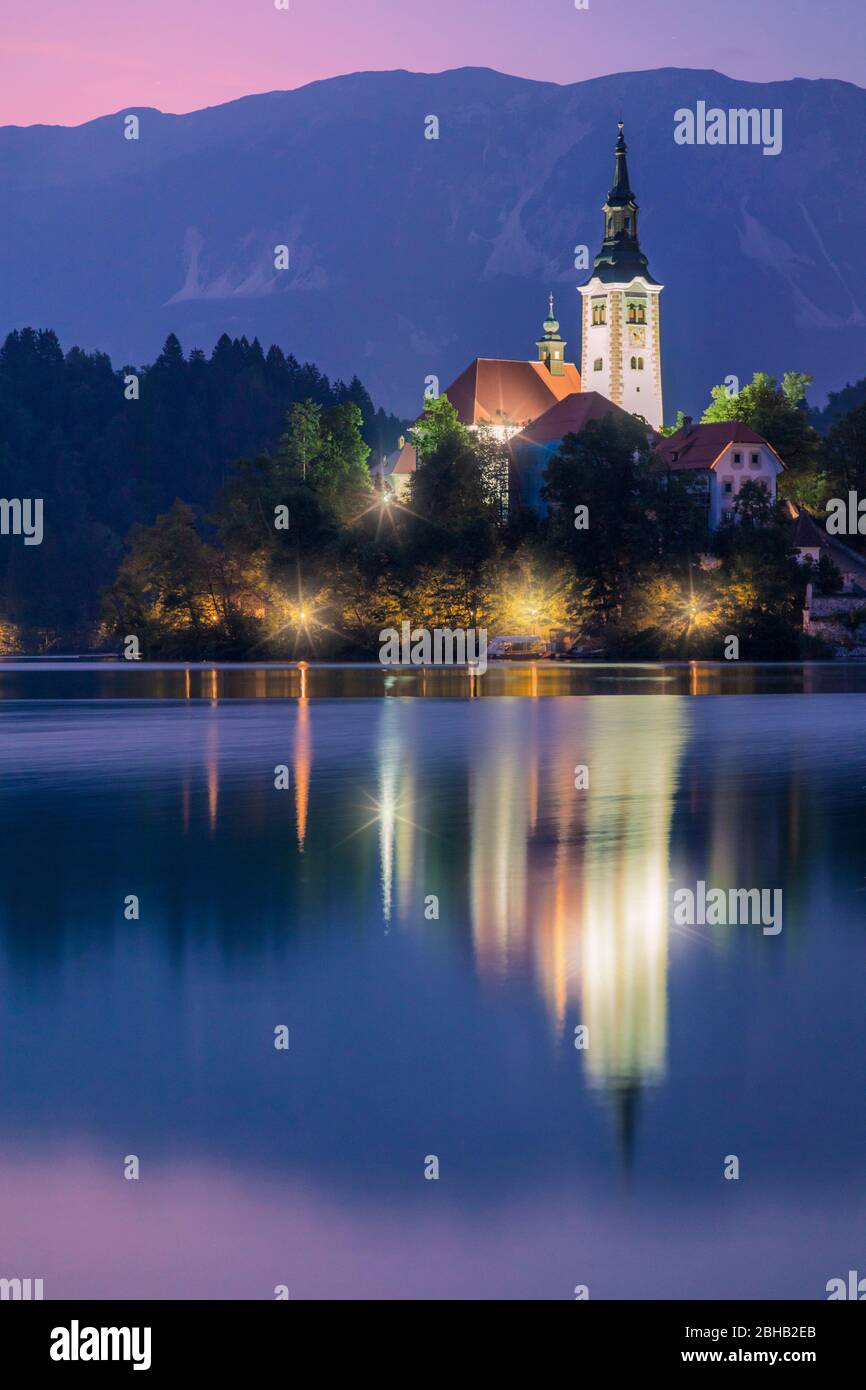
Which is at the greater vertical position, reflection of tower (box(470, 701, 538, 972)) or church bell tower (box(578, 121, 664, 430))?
church bell tower (box(578, 121, 664, 430))

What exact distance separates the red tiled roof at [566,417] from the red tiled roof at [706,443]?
9.07 metres

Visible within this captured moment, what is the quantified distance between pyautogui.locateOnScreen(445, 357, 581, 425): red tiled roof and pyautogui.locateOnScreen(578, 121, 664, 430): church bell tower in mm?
5097

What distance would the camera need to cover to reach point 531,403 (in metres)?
186

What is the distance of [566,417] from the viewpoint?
166 metres

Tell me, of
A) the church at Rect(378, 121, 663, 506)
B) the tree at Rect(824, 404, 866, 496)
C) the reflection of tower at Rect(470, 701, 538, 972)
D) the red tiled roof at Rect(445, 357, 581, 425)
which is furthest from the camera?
the church at Rect(378, 121, 663, 506)

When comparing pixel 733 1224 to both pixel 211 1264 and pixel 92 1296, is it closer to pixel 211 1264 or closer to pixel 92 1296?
pixel 211 1264

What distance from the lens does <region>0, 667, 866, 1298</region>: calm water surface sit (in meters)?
11.8

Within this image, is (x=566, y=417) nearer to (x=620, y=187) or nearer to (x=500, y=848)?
(x=620, y=187)

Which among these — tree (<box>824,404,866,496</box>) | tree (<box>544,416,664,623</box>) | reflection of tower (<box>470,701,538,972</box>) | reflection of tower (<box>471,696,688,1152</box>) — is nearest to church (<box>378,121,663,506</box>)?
tree (<box>824,404,866,496</box>)

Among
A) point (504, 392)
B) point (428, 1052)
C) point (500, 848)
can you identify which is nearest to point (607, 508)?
point (504, 392)

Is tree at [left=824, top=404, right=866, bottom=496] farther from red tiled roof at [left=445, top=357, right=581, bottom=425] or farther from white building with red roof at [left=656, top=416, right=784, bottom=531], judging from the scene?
red tiled roof at [left=445, top=357, right=581, bottom=425]

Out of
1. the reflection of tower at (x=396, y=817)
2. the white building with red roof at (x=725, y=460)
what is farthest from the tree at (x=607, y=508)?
the reflection of tower at (x=396, y=817)
